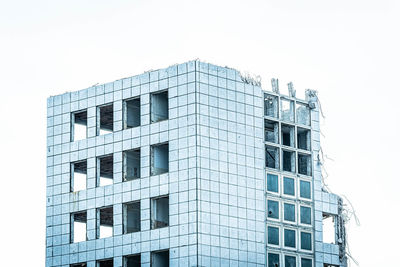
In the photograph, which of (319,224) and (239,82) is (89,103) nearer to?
(239,82)

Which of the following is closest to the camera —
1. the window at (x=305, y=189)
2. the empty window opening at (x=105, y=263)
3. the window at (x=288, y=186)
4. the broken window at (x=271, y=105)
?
the empty window opening at (x=105, y=263)

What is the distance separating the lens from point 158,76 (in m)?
85.0

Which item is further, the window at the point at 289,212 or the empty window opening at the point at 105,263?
the empty window opening at the point at 105,263

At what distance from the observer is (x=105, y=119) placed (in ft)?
296

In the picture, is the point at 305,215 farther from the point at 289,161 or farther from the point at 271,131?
the point at 271,131

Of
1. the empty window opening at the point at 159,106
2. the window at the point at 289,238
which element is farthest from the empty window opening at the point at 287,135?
the empty window opening at the point at 159,106

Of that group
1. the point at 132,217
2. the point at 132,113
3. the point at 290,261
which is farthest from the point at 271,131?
the point at 132,217

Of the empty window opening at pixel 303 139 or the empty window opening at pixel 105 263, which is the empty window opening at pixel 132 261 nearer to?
the empty window opening at pixel 105 263

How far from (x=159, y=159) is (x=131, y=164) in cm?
340

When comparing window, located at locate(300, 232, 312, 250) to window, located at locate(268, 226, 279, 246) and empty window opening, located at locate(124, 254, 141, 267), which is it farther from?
empty window opening, located at locate(124, 254, 141, 267)

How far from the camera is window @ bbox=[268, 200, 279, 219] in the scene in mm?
84438

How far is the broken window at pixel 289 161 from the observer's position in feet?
285

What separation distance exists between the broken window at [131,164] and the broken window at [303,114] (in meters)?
11.8

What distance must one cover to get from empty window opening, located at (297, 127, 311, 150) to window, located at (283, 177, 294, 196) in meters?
3.40
